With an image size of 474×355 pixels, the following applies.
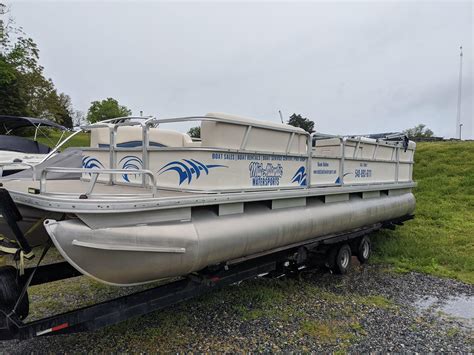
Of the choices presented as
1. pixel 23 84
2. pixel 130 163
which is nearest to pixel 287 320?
pixel 130 163

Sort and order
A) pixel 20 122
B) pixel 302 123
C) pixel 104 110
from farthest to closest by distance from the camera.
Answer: pixel 104 110
pixel 302 123
pixel 20 122

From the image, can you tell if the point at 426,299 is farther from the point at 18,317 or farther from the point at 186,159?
the point at 18,317

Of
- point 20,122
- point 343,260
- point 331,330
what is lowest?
point 331,330

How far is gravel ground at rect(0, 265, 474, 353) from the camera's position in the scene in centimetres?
357

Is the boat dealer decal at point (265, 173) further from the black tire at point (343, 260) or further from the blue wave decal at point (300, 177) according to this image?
the black tire at point (343, 260)

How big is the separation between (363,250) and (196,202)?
4.16 meters

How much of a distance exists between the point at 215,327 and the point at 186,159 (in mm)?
1815

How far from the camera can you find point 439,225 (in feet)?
30.7

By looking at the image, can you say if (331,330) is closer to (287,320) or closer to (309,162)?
(287,320)

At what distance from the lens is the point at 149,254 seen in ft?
9.46

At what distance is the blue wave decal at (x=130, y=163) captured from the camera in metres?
4.12

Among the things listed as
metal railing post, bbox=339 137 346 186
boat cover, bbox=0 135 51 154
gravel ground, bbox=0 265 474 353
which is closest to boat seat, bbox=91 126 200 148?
gravel ground, bbox=0 265 474 353

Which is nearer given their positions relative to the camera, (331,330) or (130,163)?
(331,330)

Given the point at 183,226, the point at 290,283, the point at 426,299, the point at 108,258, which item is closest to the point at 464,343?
the point at 426,299
